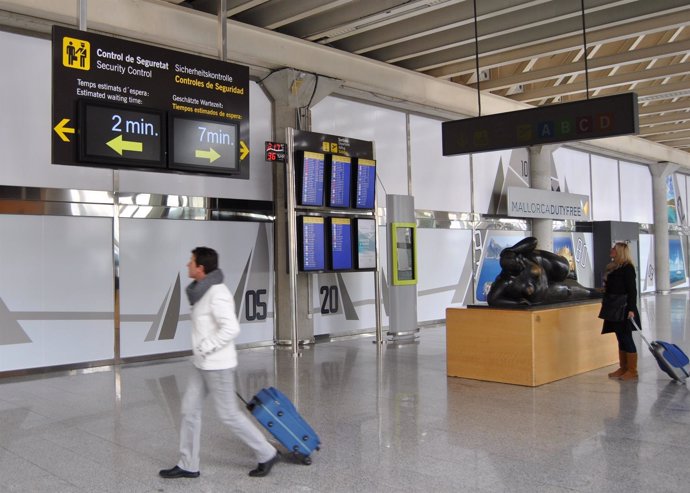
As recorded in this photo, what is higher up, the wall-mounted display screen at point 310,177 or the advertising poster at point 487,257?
the wall-mounted display screen at point 310,177

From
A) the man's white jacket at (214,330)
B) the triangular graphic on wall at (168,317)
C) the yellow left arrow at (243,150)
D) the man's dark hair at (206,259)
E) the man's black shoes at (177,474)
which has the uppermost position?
the yellow left arrow at (243,150)

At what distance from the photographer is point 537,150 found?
55.6 feet

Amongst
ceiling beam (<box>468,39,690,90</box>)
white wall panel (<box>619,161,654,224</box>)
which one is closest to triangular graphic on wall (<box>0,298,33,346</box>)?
ceiling beam (<box>468,39,690,90</box>)

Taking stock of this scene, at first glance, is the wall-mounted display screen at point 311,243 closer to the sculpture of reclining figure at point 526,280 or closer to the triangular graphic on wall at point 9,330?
the sculpture of reclining figure at point 526,280

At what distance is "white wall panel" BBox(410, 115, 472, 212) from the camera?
14.0 metres

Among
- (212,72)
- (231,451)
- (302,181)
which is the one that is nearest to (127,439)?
(231,451)

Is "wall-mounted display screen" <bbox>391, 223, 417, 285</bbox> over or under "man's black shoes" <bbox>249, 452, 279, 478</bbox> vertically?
over

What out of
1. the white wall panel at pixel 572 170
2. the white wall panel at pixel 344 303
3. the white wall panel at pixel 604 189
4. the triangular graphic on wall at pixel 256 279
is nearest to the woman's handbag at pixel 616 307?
the white wall panel at pixel 344 303

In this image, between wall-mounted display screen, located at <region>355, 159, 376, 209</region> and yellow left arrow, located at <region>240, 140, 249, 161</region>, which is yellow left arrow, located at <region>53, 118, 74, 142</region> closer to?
yellow left arrow, located at <region>240, 140, 249, 161</region>

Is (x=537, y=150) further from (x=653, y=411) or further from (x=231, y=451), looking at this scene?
(x=231, y=451)

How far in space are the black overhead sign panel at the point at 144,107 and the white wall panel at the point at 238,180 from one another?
9.55 ft

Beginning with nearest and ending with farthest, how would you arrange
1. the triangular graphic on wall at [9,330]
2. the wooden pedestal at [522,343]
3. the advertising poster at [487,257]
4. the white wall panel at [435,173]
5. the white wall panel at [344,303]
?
the wooden pedestal at [522,343] < the triangular graphic on wall at [9,330] < the white wall panel at [344,303] < the white wall panel at [435,173] < the advertising poster at [487,257]

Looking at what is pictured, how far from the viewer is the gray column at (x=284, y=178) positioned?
11.0m

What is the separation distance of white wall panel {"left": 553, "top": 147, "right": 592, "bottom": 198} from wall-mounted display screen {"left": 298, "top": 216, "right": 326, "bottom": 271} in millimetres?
10254
